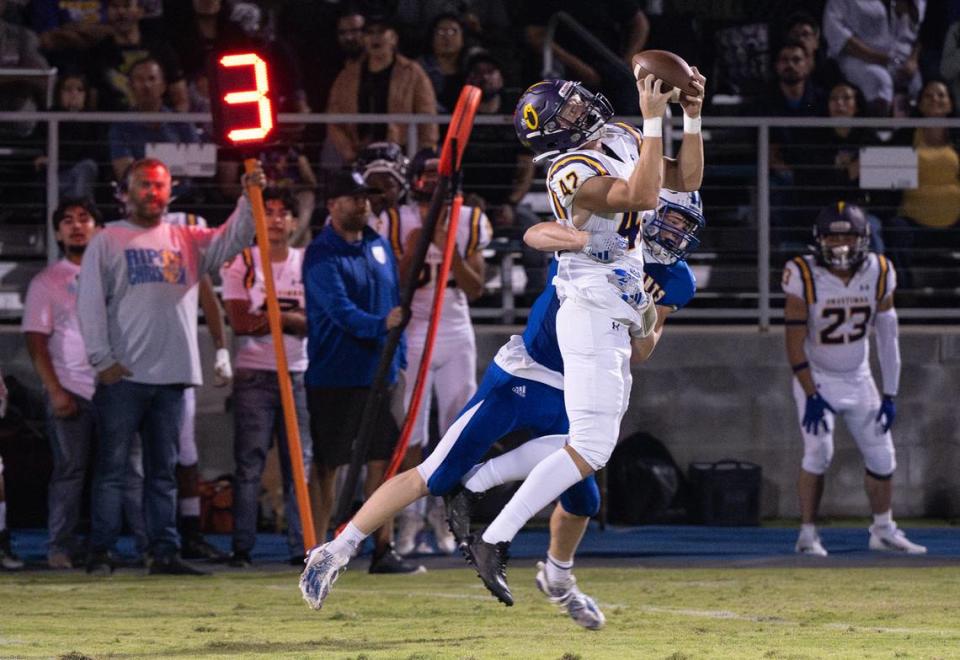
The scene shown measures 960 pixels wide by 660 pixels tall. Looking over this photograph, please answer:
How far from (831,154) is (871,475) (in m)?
3.10

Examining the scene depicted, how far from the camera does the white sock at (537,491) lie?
7254 millimetres

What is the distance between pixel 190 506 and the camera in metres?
11.3

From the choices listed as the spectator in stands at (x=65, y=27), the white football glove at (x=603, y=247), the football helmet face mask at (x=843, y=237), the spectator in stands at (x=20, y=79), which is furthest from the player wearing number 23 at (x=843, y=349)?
the spectator in stands at (x=65, y=27)

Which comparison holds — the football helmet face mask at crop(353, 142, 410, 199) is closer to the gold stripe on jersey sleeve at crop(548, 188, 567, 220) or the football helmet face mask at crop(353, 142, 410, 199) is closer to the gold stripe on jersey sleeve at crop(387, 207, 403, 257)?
the gold stripe on jersey sleeve at crop(387, 207, 403, 257)

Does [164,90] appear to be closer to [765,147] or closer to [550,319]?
[765,147]

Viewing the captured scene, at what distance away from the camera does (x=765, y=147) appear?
13695 millimetres

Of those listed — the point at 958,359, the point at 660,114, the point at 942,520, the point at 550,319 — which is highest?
the point at 660,114

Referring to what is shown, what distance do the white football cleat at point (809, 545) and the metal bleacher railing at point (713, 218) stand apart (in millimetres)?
2489

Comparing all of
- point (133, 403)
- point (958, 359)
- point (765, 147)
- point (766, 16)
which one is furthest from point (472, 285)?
point (766, 16)

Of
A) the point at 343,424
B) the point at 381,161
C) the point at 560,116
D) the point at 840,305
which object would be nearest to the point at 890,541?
the point at 840,305

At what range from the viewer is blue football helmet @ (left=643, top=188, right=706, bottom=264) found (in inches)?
309

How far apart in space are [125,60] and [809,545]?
6216 millimetres

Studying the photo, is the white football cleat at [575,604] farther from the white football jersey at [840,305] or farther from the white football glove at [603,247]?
the white football jersey at [840,305]

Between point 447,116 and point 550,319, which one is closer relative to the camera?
point 550,319
